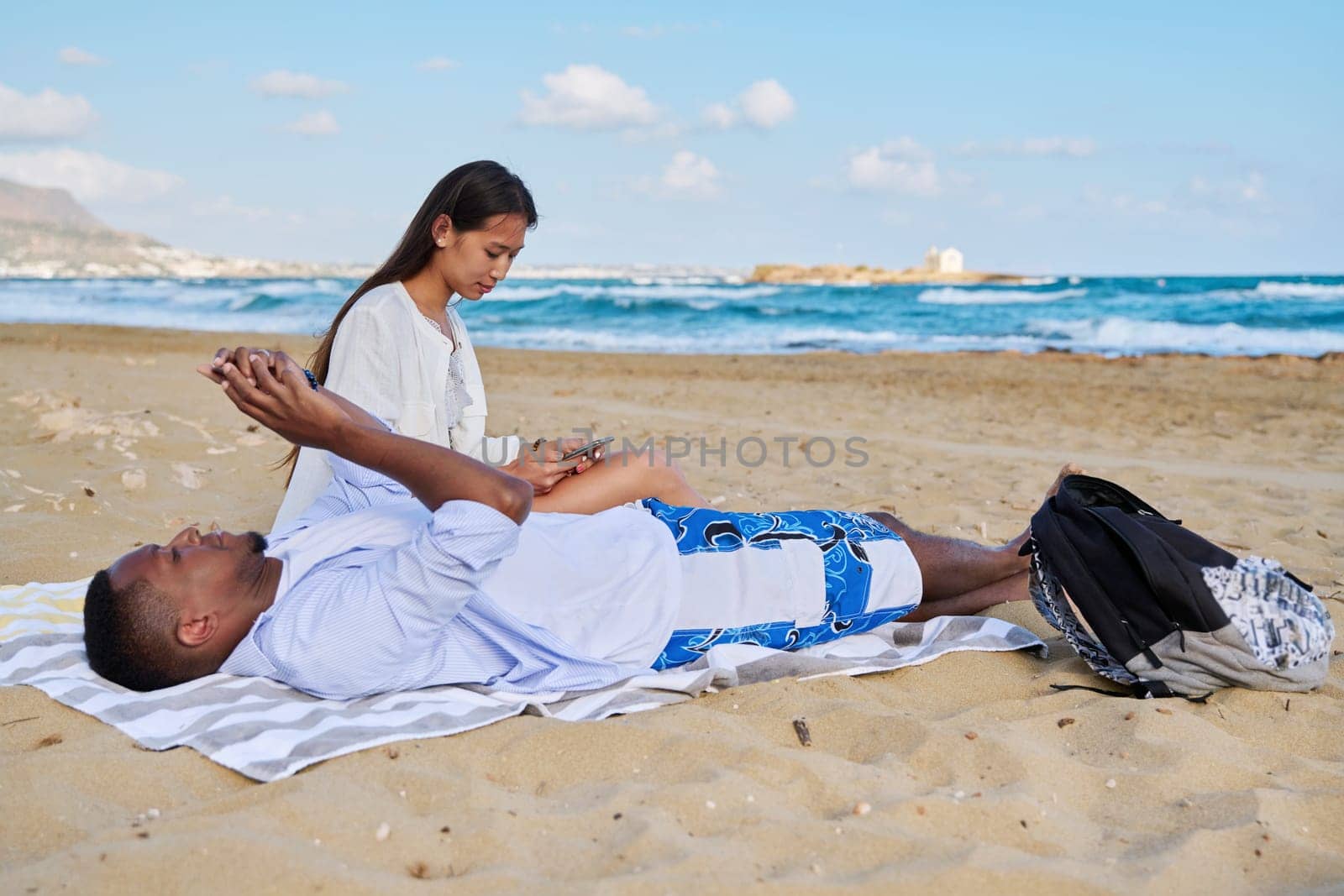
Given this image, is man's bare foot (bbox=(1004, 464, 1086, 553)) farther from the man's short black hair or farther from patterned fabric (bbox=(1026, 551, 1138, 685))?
the man's short black hair

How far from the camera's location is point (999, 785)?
223cm

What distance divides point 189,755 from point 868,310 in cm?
2576

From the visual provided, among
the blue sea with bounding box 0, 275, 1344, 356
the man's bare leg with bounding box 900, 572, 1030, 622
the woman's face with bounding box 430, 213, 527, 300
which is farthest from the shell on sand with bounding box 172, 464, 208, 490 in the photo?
the blue sea with bounding box 0, 275, 1344, 356

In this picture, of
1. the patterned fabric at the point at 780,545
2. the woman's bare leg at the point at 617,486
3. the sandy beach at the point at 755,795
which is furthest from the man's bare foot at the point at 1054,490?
the woman's bare leg at the point at 617,486

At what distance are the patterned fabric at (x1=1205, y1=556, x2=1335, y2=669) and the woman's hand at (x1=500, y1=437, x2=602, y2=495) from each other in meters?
1.91

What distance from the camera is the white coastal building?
185 feet

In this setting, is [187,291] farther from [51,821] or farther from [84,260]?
[51,821]

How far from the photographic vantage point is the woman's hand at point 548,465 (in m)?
3.40

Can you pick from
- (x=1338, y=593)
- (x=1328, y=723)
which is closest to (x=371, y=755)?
(x=1328, y=723)

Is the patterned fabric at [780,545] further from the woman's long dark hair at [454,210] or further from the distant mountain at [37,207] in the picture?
the distant mountain at [37,207]

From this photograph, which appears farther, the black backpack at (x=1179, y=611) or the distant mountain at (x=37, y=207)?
the distant mountain at (x=37, y=207)

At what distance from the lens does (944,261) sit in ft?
187

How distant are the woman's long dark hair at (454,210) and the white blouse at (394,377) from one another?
113mm

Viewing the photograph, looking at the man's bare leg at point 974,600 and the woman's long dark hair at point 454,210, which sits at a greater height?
the woman's long dark hair at point 454,210
